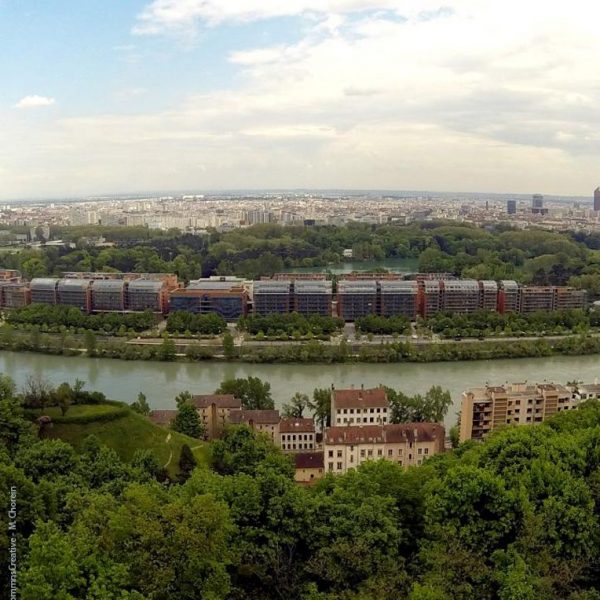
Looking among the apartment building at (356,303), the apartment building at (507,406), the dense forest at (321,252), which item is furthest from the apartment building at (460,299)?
the apartment building at (507,406)

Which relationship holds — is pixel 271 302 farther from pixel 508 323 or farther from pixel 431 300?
pixel 508 323

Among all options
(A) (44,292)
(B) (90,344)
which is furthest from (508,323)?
(A) (44,292)

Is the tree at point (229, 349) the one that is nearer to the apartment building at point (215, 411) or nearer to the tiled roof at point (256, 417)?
the apartment building at point (215, 411)

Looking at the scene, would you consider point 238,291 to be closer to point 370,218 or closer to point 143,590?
point 143,590

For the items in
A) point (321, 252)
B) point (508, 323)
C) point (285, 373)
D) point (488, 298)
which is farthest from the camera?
point (321, 252)

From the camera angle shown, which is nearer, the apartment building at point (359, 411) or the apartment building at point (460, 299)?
the apartment building at point (359, 411)

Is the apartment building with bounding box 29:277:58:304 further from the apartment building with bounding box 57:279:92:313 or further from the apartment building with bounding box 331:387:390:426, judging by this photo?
the apartment building with bounding box 331:387:390:426
